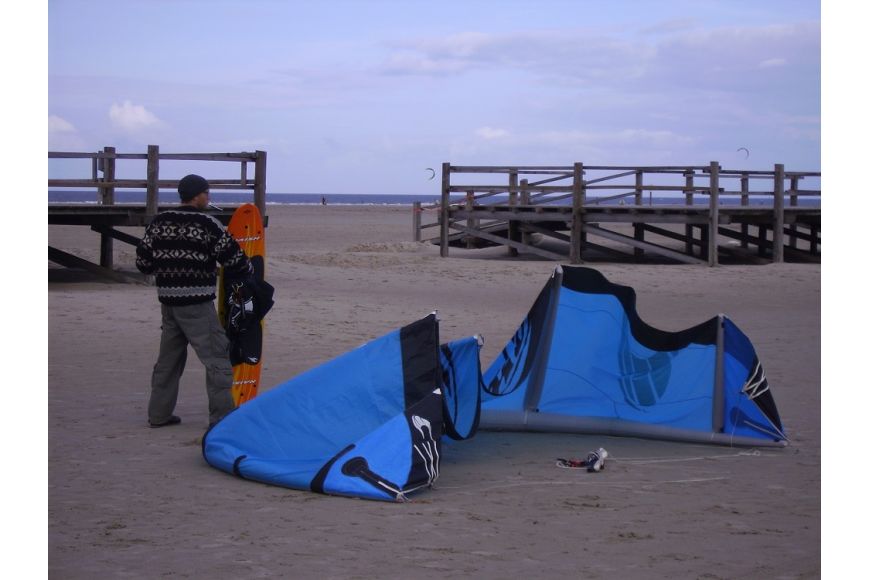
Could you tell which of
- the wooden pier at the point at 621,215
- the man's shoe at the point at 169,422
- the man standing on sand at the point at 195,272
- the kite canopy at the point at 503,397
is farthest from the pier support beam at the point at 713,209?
the man's shoe at the point at 169,422

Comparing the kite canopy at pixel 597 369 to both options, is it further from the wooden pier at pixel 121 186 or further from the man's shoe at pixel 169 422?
the wooden pier at pixel 121 186

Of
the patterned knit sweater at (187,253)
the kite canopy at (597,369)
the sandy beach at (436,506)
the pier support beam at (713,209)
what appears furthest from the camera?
the pier support beam at (713,209)

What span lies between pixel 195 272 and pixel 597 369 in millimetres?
2507

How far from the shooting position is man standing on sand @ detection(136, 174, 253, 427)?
19.2 ft

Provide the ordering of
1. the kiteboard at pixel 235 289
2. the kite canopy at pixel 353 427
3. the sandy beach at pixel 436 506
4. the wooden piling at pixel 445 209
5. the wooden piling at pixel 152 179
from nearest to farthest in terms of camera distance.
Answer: the sandy beach at pixel 436 506 < the kite canopy at pixel 353 427 < the kiteboard at pixel 235 289 < the wooden piling at pixel 152 179 < the wooden piling at pixel 445 209

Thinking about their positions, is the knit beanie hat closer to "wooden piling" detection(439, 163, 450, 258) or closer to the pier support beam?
the pier support beam

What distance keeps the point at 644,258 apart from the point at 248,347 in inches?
618

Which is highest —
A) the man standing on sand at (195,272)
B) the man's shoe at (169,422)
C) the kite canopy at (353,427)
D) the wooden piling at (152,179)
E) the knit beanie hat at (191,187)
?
the wooden piling at (152,179)

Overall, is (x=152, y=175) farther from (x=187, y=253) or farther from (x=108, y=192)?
(x=187, y=253)

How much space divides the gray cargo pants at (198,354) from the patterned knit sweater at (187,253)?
98 millimetres

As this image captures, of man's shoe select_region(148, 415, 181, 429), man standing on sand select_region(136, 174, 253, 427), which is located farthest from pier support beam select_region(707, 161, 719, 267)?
man's shoe select_region(148, 415, 181, 429)

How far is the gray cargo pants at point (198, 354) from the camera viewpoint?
19.5 feet

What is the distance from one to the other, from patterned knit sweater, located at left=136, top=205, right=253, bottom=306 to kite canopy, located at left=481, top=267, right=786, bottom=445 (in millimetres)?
1869

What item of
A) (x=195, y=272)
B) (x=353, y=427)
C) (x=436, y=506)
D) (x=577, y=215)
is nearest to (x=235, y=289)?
(x=195, y=272)
